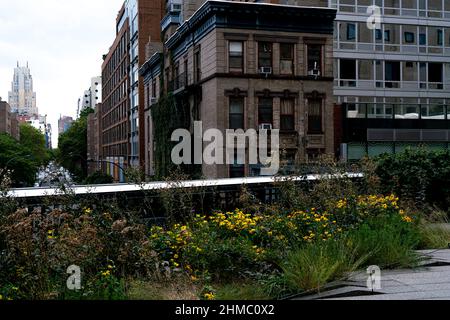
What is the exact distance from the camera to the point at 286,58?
3378 centimetres

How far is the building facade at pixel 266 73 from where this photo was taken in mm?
32344

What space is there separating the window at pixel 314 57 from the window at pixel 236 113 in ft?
16.7

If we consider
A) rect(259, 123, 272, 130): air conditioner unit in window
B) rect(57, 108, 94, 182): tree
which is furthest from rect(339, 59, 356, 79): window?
rect(57, 108, 94, 182): tree

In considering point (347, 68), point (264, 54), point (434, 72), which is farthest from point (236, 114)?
point (434, 72)

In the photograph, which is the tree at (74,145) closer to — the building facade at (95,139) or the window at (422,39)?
the building facade at (95,139)

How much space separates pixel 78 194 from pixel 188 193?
229 centimetres

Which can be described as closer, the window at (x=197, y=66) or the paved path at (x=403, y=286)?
the paved path at (x=403, y=286)

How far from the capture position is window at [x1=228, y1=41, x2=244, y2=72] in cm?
3272

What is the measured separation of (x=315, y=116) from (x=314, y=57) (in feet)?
12.2

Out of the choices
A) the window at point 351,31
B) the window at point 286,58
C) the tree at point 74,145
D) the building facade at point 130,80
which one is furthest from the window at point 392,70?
the tree at point 74,145

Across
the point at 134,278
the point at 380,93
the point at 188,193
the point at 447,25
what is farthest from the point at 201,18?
the point at 134,278

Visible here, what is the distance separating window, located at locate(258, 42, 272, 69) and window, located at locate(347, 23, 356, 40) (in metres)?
8.34

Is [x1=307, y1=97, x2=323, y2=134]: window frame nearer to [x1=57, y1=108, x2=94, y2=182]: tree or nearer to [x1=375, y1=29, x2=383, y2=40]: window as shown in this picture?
[x1=375, y1=29, x2=383, y2=40]: window

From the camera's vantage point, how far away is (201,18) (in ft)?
111
